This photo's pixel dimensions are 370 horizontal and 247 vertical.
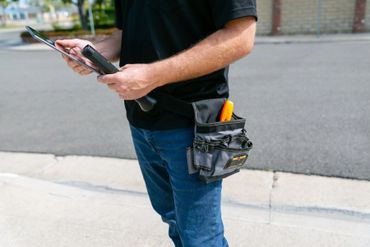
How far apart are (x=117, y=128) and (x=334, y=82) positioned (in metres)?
3.99

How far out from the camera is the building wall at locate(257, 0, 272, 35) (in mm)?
17547

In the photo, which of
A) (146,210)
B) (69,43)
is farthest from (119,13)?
(146,210)

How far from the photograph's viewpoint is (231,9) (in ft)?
3.98

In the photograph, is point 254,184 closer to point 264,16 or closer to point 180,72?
point 180,72

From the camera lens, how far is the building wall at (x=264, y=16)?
17547 millimetres

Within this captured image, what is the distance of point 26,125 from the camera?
5113 mm

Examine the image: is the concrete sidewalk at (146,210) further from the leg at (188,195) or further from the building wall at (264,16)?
the building wall at (264,16)

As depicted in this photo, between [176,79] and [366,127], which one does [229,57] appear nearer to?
[176,79]

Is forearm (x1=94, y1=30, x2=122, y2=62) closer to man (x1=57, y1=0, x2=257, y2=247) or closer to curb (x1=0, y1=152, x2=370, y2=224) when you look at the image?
man (x1=57, y1=0, x2=257, y2=247)

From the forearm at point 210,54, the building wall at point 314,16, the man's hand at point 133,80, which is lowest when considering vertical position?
the building wall at point 314,16

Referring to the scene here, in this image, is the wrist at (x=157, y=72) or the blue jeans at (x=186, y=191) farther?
the blue jeans at (x=186, y=191)

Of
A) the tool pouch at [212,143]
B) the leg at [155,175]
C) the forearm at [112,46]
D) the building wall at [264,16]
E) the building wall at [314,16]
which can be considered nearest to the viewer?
the tool pouch at [212,143]

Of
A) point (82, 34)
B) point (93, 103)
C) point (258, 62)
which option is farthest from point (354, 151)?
point (82, 34)

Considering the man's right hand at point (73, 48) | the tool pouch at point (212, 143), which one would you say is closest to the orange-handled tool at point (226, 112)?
the tool pouch at point (212, 143)
